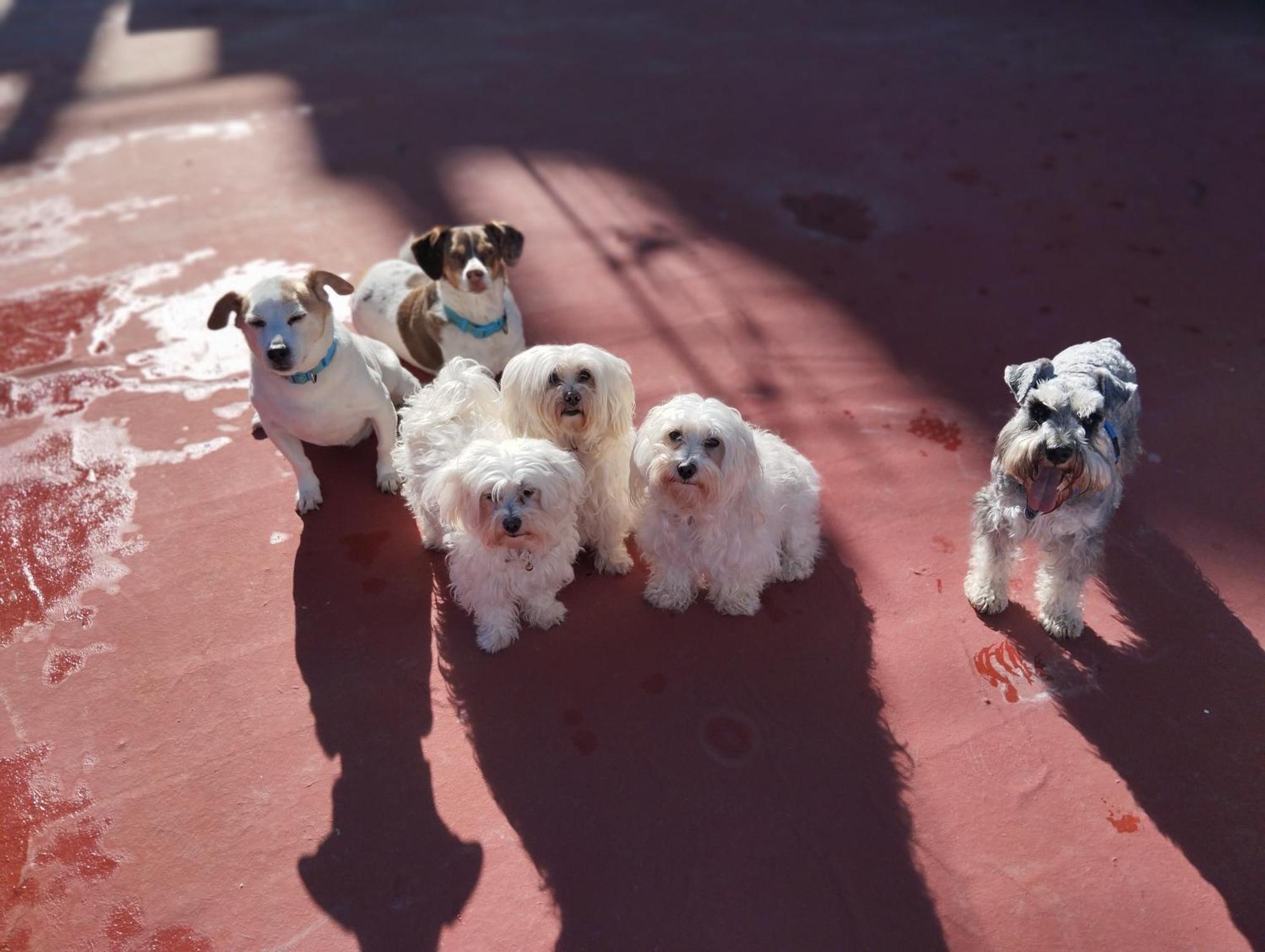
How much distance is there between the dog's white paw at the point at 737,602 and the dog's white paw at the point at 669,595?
0.13 m

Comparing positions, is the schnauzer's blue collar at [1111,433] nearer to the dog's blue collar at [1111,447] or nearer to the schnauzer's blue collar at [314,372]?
the dog's blue collar at [1111,447]

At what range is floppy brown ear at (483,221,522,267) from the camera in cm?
471

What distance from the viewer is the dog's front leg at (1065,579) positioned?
3.61 meters

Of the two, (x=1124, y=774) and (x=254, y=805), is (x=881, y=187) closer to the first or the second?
(x=1124, y=774)

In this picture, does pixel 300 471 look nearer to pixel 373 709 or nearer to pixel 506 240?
pixel 373 709

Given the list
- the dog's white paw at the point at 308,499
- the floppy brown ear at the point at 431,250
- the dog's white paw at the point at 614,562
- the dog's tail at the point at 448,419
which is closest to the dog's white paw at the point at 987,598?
the dog's white paw at the point at 614,562

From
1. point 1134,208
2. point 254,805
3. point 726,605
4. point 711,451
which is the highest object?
point 711,451

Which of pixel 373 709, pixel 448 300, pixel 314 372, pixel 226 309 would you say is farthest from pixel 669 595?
pixel 226 309

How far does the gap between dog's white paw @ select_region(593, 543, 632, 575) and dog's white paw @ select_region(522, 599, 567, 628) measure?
35 cm

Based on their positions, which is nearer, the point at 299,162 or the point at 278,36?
the point at 299,162

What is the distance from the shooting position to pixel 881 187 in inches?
291

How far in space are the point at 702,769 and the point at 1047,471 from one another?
1.86 metres

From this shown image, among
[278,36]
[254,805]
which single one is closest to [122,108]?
[278,36]

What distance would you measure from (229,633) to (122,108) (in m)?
7.73
